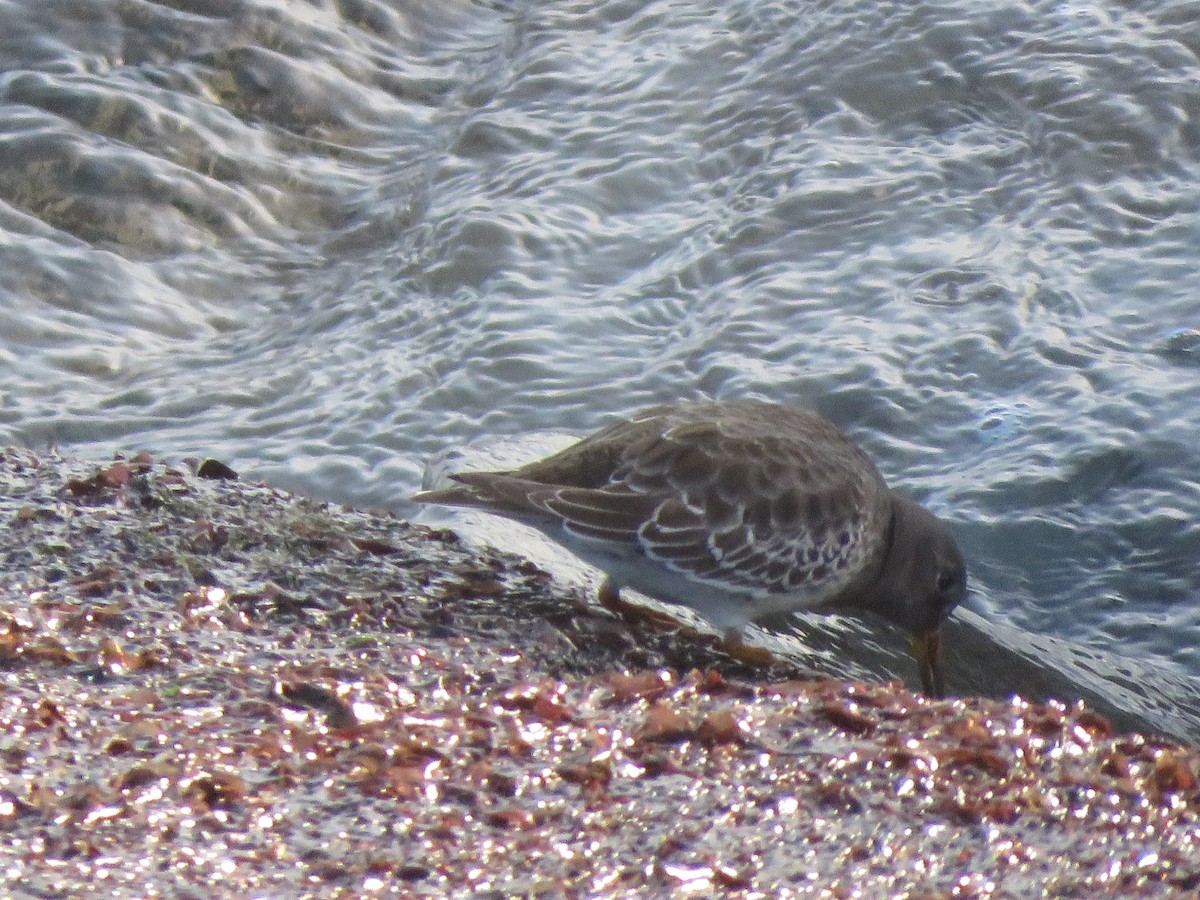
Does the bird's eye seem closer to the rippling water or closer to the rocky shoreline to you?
the rippling water

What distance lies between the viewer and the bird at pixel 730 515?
4.43 meters

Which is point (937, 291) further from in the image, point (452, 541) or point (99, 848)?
point (99, 848)

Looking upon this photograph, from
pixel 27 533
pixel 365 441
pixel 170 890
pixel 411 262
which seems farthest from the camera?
pixel 411 262

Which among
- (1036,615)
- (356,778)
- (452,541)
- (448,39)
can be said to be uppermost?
(448,39)

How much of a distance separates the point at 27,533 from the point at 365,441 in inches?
74.8

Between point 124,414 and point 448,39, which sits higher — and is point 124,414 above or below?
below

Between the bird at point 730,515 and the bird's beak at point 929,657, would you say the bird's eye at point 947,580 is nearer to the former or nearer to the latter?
the bird at point 730,515

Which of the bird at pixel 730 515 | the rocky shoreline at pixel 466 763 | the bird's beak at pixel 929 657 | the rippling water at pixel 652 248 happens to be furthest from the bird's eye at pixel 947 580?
the rocky shoreline at pixel 466 763

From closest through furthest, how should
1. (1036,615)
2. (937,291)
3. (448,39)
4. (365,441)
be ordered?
(1036,615) → (365,441) → (937,291) → (448,39)

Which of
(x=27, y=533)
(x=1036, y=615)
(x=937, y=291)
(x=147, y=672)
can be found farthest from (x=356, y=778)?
(x=937, y=291)

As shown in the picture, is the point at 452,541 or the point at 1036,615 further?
the point at 1036,615

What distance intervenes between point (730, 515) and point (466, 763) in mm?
1711

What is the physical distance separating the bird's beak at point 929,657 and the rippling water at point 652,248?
0.23 meters

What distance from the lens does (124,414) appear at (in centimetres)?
604
